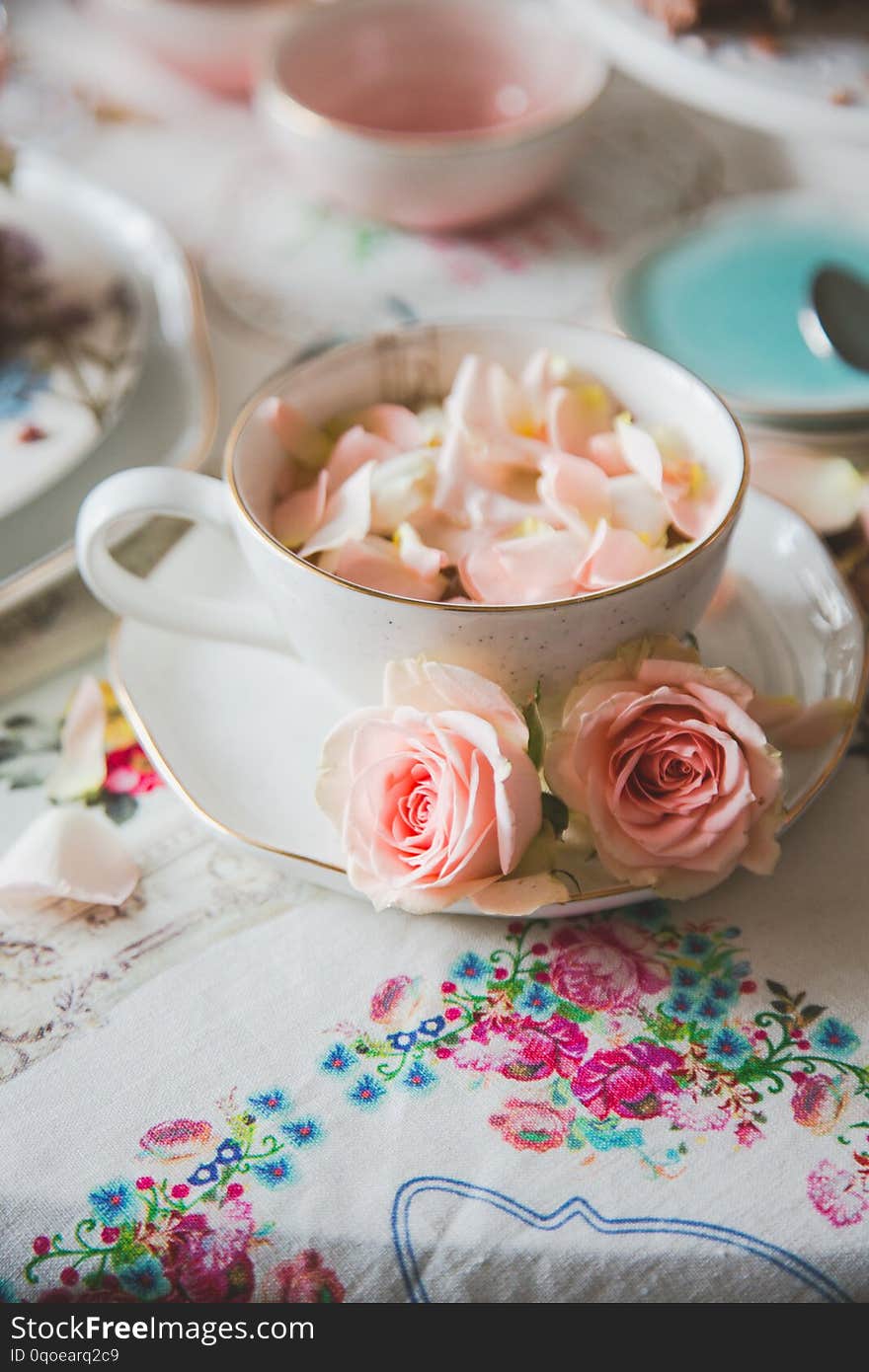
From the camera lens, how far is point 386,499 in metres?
0.43

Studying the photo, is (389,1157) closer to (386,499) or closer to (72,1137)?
(72,1137)

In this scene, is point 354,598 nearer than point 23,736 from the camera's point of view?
Yes

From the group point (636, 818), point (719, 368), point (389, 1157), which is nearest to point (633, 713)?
point (636, 818)

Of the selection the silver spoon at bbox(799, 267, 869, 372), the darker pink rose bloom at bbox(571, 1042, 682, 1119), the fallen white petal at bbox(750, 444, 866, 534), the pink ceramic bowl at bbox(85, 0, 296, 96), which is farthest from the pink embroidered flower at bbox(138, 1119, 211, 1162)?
the pink ceramic bowl at bbox(85, 0, 296, 96)

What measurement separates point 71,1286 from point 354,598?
20 cm

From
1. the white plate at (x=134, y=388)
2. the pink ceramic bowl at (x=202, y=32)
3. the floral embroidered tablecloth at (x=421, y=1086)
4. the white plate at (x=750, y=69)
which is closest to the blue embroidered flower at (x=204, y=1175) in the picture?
the floral embroidered tablecloth at (x=421, y=1086)

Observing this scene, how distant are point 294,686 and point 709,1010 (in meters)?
0.19

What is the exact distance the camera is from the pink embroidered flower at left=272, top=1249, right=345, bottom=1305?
32 cm

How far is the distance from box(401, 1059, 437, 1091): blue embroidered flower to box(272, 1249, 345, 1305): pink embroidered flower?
5 cm

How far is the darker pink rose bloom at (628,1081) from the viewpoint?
35 cm

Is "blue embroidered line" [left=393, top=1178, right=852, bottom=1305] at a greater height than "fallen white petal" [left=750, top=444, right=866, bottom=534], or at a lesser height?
lesser

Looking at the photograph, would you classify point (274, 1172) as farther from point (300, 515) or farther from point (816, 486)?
point (816, 486)

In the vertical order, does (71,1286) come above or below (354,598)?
below

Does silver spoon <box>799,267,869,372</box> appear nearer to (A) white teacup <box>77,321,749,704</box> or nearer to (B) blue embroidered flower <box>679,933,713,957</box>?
(A) white teacup <box>77,321,749,704</box>
